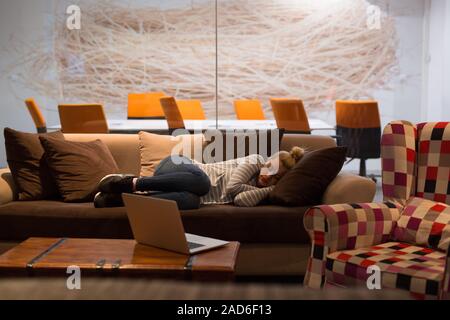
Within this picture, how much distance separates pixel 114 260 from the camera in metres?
1.98

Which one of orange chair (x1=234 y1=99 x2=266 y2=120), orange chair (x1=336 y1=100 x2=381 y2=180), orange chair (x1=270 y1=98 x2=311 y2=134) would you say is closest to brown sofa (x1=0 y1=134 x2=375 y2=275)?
orange chair (x1=270 y1=98 x2=311 y2=134)

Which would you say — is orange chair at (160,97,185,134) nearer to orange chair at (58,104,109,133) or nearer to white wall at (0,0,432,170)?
orange chair at (58,104,109,133)

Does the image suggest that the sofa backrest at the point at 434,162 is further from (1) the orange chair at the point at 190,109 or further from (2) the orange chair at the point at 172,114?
(1) the orange chair at the point at 190,109

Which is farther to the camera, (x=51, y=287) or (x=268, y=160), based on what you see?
(x=268, y=160)

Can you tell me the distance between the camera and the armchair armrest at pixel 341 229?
90.4 inches

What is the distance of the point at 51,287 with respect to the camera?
0.51 metres

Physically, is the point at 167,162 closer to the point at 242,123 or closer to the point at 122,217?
the point at 122,217

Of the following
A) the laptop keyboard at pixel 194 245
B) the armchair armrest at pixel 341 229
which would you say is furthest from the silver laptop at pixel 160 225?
the armchair armrest at pixel 341 229

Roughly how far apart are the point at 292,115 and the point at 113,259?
3849 mm

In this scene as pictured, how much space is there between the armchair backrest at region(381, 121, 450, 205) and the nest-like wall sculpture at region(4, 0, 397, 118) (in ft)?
12.8

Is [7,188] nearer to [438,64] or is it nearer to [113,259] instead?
[113,259]

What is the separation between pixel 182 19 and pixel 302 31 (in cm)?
126

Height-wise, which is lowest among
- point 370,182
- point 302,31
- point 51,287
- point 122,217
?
point 122,217

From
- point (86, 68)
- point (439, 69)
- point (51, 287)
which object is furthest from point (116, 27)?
point (51, 287)
